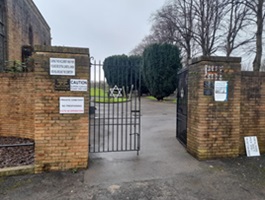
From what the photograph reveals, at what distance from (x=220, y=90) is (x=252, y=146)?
1679 millimetres

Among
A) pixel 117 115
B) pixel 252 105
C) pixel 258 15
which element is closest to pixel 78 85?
pixel 117 115

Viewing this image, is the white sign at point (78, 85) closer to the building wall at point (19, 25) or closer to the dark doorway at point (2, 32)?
the dark doorway at point (2, 32)

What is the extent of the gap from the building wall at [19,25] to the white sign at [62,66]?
834 cm

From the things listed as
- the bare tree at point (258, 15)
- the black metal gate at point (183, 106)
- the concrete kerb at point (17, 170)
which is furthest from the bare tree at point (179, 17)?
the concrete kerb at point (17, 170)

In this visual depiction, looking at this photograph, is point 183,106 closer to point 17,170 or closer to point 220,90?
point 220,90

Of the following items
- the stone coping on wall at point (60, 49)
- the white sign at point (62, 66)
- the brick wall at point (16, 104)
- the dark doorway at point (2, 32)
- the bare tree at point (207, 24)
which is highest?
the bare tree at point (207, 24)

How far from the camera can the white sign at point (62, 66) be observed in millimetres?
3825

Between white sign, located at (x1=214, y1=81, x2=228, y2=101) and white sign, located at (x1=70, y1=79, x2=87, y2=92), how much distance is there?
2866 mm


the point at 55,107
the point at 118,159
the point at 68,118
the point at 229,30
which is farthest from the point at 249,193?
the point at 229,30

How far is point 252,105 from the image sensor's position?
5.01 metres

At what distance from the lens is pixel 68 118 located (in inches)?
155

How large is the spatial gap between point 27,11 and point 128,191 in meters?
14.6

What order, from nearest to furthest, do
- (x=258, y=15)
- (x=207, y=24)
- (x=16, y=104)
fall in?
(x=16, y=104)
(x=258, y=15)
(x=207, y=24)

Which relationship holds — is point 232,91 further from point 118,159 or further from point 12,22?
point 12,22
